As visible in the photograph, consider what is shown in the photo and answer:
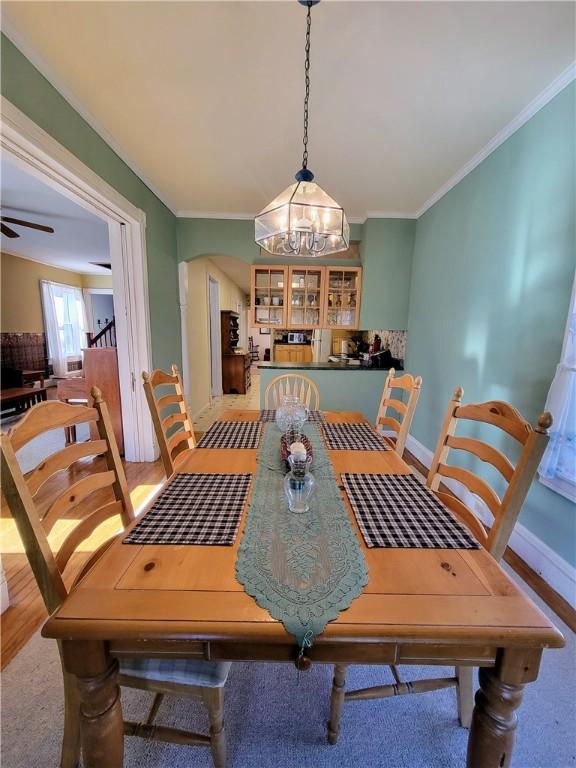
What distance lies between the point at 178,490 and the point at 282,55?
2.01m

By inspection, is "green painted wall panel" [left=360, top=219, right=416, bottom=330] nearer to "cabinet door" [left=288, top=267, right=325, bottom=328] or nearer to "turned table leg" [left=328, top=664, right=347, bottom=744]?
"cabinet door" [left=288, top=267, right=325, bottom=328]

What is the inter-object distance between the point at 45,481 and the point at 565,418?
7.15 feet

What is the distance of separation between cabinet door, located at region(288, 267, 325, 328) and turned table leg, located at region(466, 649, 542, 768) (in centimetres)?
340

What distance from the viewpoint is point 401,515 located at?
0.96 meters

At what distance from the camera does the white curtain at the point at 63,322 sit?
20.2 feet

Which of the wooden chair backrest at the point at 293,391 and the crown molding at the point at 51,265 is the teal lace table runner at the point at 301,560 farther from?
the crown molding at the point at 51,265

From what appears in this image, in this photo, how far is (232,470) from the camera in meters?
1.24

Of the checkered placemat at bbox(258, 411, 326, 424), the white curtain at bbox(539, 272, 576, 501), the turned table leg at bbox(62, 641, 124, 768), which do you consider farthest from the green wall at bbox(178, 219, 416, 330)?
the turned table leg at bbox(62, 641, 124, 768)

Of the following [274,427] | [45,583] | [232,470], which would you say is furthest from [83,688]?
[274,427]

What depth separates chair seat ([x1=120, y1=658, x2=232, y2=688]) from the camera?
0.81m

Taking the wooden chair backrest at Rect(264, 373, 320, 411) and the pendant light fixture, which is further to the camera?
the wooden chair backrest at Rect(264, 373, 320, 411)

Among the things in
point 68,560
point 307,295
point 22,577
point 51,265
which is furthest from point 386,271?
point 51,265

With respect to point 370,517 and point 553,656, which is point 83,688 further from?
point 553,656

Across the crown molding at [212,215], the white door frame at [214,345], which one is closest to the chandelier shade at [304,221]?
the crown molding at [212,215]
